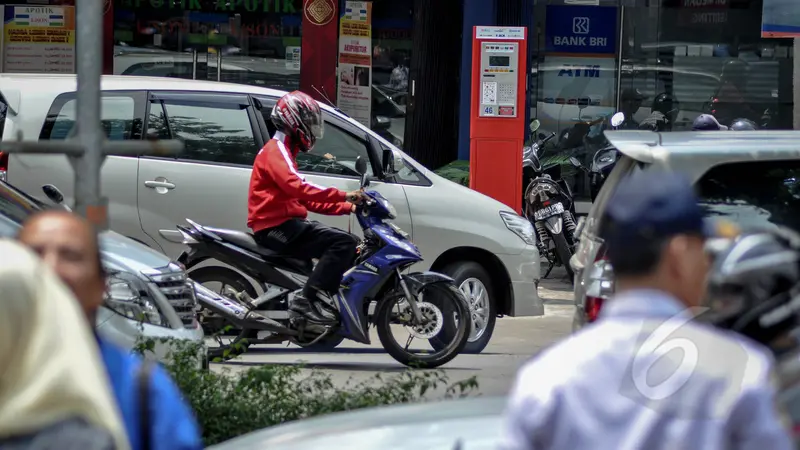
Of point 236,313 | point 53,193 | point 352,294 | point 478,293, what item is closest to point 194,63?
point 53,193

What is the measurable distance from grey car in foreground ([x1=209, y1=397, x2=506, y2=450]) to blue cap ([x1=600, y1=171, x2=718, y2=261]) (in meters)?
1.03

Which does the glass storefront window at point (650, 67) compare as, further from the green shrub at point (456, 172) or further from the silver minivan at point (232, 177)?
the silver minivan at point (232, 177)

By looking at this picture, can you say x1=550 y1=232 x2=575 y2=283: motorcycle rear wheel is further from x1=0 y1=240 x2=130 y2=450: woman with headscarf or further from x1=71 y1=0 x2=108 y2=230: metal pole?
x1=0 y1=240 x2=130 y2=450: woman with headscarf

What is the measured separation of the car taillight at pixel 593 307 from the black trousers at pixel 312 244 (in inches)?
141

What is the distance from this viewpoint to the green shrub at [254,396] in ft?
19.3

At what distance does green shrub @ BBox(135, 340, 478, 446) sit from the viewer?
231 inches

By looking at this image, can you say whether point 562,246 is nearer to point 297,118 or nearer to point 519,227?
point 519,227

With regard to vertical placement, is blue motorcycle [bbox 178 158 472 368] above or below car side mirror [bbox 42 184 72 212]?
below

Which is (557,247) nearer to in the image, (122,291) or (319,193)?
(319,193)

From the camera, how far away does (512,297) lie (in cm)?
984

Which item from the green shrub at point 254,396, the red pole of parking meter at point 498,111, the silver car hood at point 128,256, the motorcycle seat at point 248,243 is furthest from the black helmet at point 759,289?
the red pole of parking meter at point 498,111

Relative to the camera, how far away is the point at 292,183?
331 inches

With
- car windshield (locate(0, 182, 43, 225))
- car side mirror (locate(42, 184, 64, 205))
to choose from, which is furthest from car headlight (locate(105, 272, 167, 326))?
car side mirror (locate(42, 184, 64, 205))

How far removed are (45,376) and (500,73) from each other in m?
11.3
